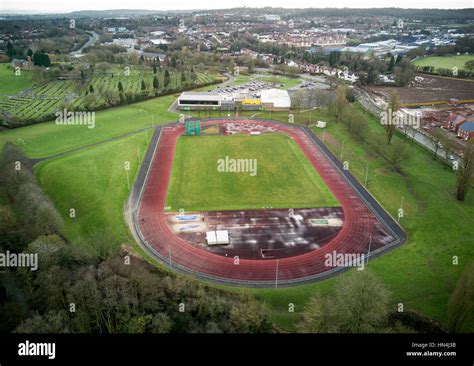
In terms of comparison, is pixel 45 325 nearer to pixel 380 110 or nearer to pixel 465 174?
pixel 465 174

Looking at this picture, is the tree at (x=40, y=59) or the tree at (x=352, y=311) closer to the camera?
the tree at (x=352, y=311)

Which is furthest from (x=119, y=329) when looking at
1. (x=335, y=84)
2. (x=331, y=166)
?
(x=335, y=84)

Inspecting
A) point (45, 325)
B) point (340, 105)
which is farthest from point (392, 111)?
point (45, 325)

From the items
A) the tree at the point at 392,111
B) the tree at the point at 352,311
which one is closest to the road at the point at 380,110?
the tree at the point at 392,111

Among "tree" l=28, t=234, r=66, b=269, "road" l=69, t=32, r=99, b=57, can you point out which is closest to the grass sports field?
"tree" l=28, t=234, r=66, b=269

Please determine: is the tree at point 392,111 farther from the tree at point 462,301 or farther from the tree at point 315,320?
the tree at point 315,320

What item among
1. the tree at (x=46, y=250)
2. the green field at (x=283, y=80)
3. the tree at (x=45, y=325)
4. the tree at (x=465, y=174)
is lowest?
the tree at (x=45, y=325)

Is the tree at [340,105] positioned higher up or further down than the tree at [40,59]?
further down

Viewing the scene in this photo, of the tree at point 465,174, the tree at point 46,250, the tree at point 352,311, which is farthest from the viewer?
the tree at point 465,174
